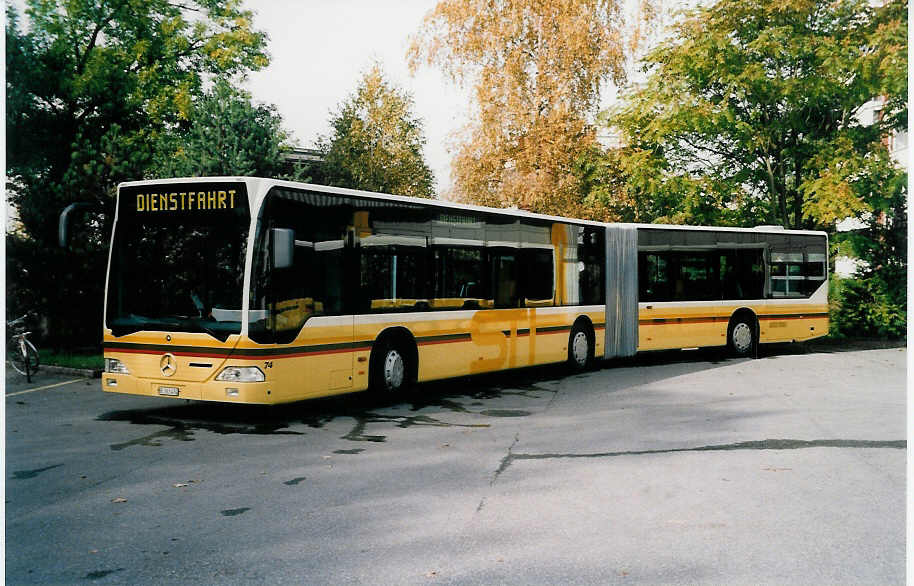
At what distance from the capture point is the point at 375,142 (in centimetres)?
2909

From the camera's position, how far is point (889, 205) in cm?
2352

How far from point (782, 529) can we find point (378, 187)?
23.8 m

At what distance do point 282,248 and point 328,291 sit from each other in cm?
101

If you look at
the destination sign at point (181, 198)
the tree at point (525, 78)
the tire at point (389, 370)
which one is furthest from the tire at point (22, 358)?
the tree at point (525, 78)

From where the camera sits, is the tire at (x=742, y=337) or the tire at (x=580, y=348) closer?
the tire at (x=580, y=348)

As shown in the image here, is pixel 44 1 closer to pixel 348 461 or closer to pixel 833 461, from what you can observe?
pixel 348 461

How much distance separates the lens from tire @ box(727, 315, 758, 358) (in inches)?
767

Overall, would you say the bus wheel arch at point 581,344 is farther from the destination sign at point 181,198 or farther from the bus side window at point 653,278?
the destination sign at point 181,198

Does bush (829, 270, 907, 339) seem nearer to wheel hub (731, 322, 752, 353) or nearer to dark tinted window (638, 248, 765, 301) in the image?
dark tinted window (638, 248, 765, 301)

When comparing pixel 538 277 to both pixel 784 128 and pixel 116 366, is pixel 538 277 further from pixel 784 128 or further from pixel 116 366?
pixel 784 128

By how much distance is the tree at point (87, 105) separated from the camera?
17875mm

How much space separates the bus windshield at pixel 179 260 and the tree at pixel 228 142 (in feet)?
25.2

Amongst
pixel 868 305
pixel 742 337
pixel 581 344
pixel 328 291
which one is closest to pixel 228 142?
pixel 581 344

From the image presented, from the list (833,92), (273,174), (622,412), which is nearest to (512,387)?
(622,412)
